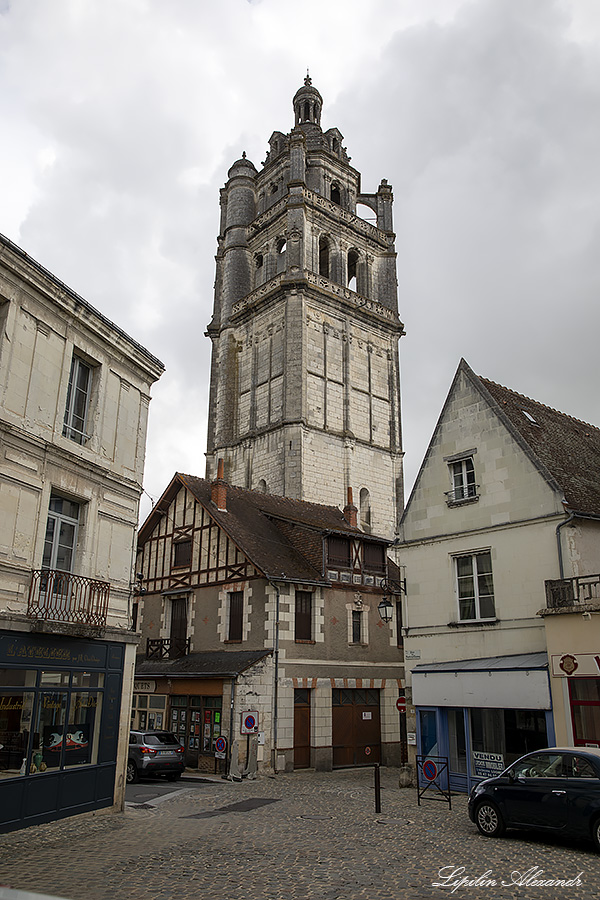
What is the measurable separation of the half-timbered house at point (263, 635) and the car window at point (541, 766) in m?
8.71

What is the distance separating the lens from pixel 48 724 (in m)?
10.3

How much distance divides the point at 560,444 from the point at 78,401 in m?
11.3

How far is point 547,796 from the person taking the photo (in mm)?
8961

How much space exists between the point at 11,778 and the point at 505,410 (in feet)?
40.6

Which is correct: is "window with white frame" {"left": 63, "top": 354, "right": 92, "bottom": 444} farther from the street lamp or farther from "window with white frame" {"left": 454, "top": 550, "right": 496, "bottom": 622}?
"window with white frame" {"left": 454, "top": 550, "right": 496, "bottom": 622}

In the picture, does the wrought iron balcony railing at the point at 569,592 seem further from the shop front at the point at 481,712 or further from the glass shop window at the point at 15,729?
the glass shop window at the point at 15,729

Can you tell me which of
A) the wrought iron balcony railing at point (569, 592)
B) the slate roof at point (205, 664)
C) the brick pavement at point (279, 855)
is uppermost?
the wrought iron balcony railing at point (569, 592)

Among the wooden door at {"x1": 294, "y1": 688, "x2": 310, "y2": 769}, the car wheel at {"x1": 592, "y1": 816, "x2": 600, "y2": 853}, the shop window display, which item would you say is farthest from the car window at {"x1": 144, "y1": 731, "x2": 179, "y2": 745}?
the car wheel at {"x1": 592, "y1": 816, "x2": 600, "y2": 853}

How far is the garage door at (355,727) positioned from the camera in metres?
20.5

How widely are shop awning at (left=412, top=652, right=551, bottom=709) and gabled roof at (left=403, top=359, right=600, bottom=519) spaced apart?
130 inches

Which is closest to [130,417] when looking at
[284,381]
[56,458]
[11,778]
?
[56,458]

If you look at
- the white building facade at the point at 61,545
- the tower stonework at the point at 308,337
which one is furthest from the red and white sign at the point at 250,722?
the tower stonework at the point at 308,337

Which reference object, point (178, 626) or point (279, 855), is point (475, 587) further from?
point (178, 626)

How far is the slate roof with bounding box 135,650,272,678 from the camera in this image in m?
18.6
